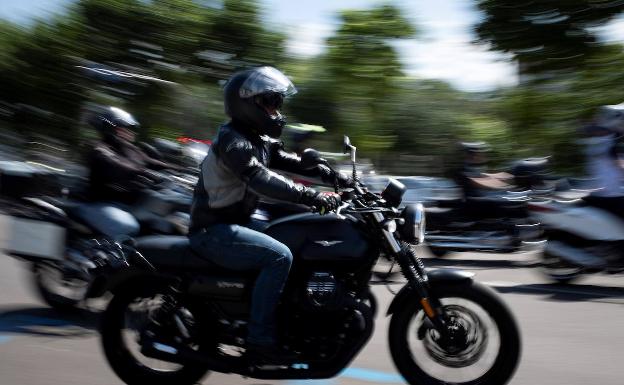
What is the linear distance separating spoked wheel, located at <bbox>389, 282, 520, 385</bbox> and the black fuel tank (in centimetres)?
39

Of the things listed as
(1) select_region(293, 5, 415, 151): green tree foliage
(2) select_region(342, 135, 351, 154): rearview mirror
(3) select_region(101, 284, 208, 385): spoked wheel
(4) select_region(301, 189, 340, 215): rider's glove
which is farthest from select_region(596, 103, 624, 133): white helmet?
(1) select_region(293, 5, 415, 151): green tree foliage

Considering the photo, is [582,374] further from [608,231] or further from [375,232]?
[608,231]

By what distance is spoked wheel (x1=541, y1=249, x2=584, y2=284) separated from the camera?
29.6ft

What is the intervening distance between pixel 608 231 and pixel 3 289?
19.1 feet

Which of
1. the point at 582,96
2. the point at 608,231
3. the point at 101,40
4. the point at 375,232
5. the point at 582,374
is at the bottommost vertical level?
the point at 582,96

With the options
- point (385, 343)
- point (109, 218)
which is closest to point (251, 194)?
point (385, 343)

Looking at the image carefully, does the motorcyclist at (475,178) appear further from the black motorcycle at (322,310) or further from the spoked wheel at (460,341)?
the spoked wheel at (460,341)

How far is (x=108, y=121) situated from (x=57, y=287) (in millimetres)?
1407

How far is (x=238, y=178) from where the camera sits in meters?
4.77

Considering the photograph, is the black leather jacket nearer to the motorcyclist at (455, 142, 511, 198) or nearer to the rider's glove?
the rider's glove

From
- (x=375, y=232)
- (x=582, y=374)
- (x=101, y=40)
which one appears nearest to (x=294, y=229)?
(x=375, y=232)

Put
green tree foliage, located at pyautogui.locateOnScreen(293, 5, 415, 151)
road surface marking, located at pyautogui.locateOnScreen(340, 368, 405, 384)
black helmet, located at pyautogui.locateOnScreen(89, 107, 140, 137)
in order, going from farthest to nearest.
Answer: green tree foliage, located at pyautogui.locateOnScreen(293, 5, 415, 151) → black helmet, located at pyautogui.locateOnScreen(89, 107, 140, 137) → road surface marking, located at pyautogui.locateOnScreen(340, 368, 405, 384)

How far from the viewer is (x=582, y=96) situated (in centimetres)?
3180

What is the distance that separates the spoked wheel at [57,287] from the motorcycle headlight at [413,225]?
11.2 ft
